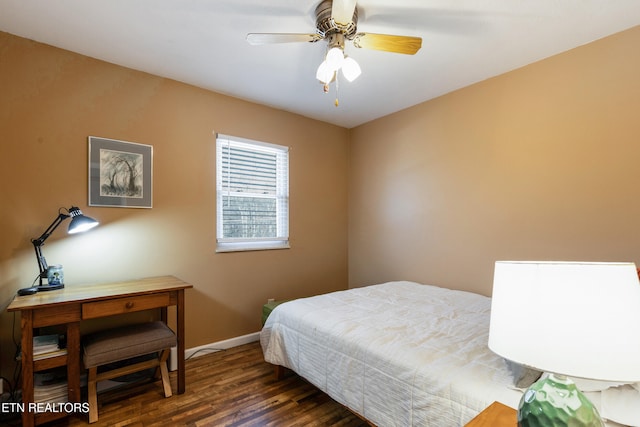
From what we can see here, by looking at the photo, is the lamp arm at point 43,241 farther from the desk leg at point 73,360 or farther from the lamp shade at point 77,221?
the desk leg at point 73,360

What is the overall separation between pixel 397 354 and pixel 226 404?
130 centimetres

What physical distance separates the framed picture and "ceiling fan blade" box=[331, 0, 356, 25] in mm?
1901

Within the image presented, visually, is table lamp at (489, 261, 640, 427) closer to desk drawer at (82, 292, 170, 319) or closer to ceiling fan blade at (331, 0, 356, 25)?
ceiling fan blade at (331, 0, 356, 25)

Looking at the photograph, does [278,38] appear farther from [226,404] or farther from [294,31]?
[226,404]

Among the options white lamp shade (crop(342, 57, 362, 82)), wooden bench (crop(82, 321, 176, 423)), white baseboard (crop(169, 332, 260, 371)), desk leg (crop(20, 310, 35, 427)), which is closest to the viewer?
desk leg (crop(20, 310, 35, 427))

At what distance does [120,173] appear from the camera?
2434 mm

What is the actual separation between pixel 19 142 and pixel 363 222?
3262 mm

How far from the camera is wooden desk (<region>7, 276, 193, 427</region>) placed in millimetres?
1676

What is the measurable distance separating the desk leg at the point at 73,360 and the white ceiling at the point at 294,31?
1.93 meters

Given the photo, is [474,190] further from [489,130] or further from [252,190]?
[252,190]

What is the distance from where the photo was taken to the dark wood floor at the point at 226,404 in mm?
1867

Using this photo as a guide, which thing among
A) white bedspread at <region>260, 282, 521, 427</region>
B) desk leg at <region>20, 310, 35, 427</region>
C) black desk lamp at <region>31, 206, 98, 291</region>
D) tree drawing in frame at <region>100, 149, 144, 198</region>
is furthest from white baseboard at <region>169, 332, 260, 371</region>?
tree drawing in frame at <region>100, 149, 144, 198</region>

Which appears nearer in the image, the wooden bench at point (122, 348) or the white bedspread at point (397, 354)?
the white bedspread at point (397, 354)

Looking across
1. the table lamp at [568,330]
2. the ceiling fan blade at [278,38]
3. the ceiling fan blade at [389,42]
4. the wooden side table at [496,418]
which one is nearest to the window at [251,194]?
the ceiling fan blade at [278,38]
